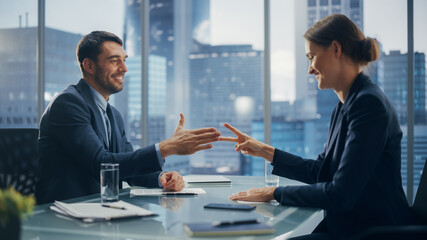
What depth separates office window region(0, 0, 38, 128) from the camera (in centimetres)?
558

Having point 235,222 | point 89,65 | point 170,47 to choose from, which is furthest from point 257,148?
point 170,47

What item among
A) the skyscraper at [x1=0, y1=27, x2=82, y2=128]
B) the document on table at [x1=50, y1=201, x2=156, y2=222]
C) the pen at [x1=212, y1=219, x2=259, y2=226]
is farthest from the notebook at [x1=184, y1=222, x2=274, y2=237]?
the skyscraper at [x1=0, y1=27, x2=82, y2=128]

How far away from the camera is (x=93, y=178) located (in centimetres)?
214

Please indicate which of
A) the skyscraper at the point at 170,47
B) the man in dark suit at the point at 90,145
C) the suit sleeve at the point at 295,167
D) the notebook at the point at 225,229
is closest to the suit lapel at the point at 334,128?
the suit sleeve at the point at 295,167

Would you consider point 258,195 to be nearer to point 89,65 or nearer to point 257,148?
point 257,148

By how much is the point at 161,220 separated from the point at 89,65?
52.8 inches

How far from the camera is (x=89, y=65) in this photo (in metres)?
2.51

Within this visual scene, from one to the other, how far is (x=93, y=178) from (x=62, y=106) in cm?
39

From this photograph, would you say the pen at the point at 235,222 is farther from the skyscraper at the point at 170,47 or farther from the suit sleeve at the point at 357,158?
the skyscraper at the point at 170,47

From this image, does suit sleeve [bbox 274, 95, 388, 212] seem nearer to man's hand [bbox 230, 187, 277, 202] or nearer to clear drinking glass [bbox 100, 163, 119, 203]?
man's hand [bbox 230, 187, 277, 202]

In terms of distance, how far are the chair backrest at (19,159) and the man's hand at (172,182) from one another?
2.10 feet

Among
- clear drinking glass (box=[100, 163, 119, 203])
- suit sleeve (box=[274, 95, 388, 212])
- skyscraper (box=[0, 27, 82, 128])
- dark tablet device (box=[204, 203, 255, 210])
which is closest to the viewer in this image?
suit sleeve (box=[274, 95, 388, 212])

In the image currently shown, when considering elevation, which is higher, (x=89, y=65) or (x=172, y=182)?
(x=89, y=65)

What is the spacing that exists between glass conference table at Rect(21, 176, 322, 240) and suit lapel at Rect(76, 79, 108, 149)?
14.9 inches
